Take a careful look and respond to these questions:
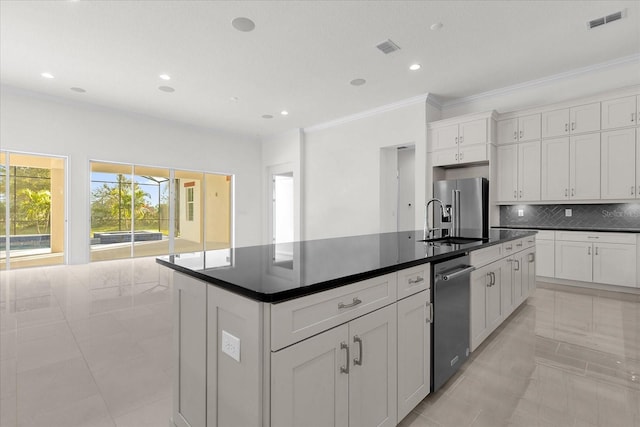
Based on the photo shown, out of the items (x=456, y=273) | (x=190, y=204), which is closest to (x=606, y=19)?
(x=456, y=273)

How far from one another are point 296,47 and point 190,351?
3869mm

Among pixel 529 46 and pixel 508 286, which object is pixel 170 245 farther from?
pixel 529 46

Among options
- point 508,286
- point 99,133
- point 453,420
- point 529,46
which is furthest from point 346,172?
point 453,420

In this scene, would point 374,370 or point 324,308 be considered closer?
point 324,308

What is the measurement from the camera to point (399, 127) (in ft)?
19.8

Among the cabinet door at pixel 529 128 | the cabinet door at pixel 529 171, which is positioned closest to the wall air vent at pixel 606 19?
the cabinet door at pixel 529 128

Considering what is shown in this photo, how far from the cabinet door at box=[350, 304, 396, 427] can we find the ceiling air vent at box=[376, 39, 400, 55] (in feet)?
11.9

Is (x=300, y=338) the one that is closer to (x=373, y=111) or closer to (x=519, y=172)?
(x=519, y=172)

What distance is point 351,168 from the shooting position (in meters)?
6.89

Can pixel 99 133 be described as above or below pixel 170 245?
above

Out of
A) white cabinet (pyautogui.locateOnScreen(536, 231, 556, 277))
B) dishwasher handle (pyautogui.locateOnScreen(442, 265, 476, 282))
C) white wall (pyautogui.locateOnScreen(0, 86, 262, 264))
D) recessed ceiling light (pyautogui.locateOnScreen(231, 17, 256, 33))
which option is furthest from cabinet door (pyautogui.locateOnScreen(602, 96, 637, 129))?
white wall (pyautogui.locateOnScreen(0, 86, 262, 264))

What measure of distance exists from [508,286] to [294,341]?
103 inches

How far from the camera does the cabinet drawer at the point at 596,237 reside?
4.00 metres

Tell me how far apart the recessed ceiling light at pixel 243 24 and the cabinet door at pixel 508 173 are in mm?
4295
